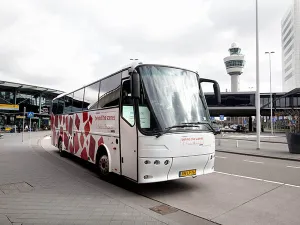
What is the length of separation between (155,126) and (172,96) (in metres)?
0.94

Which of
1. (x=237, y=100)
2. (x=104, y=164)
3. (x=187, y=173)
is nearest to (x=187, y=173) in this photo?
(x=187, y=173)

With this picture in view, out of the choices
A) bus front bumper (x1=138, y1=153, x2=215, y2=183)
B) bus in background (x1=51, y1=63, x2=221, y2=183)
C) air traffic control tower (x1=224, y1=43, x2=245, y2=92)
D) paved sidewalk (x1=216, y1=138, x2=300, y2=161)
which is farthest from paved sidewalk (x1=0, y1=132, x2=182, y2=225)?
air traffic control tower (x1=224, y1=43, x2=245, y2=92)

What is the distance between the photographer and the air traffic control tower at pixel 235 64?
10550 centimetres

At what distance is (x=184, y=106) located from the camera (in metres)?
6.73

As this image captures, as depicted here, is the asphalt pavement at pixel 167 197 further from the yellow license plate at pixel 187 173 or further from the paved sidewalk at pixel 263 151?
the paved sidewalk at pixel 263 151

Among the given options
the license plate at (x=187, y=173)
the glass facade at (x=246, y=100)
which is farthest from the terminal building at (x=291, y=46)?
the license plate at (x=187, y=173)

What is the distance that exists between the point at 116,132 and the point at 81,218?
2.96 m

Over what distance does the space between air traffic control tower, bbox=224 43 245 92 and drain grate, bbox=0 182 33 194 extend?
347 ft

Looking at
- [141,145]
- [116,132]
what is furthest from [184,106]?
[116,132]

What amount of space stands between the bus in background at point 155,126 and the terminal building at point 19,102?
140 feet

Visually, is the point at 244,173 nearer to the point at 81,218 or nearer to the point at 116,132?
the point at 116,132

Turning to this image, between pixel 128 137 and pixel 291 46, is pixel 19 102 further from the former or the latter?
pixel 291 46

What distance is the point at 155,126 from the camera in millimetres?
6242

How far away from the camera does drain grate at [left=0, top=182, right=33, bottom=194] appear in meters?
6.43
